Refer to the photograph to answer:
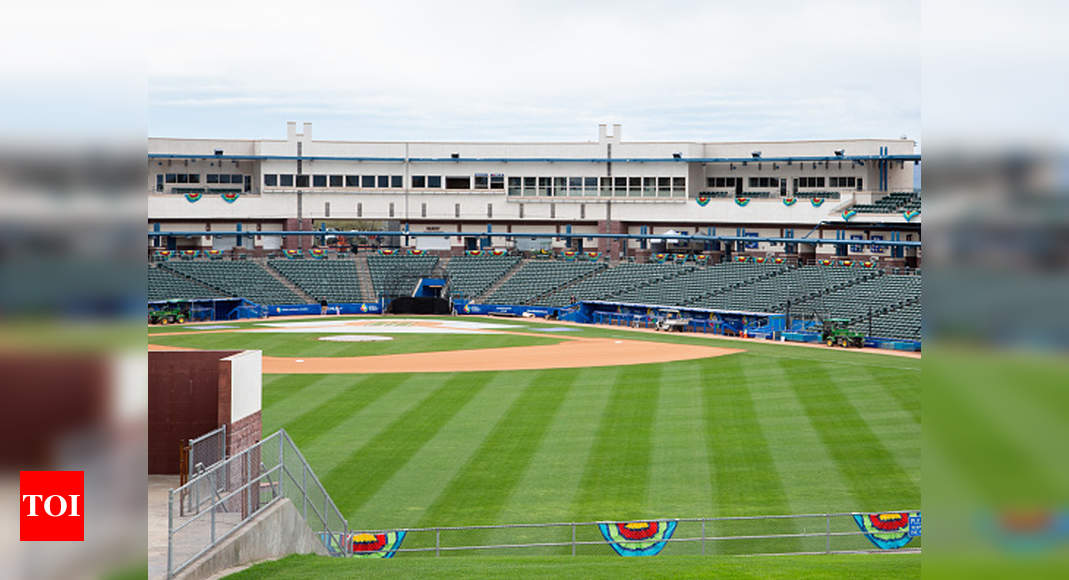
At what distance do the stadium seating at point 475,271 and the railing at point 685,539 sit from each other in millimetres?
61934

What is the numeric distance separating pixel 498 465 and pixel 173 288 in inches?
2136

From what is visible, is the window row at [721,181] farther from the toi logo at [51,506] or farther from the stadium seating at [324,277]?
the toi logo at [51,506]

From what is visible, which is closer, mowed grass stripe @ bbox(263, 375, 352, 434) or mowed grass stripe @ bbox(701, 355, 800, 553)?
mowed grass stripe @ bbox(701, 355, 800, 553)

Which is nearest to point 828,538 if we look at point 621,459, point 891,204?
point 621,459

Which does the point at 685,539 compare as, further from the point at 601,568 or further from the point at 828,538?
the point at 601,568

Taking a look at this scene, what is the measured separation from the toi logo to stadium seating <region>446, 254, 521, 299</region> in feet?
261

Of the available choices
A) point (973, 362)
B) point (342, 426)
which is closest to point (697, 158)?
point (342, 426)

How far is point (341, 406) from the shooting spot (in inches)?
1449

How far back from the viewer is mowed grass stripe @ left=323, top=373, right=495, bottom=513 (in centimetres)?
2500

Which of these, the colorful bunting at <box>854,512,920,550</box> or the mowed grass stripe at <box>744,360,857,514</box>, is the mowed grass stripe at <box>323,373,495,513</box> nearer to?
the mowed grass stripe at <box>744,360,857,514</box>

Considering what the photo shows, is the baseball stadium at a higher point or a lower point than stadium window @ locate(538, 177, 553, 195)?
lower

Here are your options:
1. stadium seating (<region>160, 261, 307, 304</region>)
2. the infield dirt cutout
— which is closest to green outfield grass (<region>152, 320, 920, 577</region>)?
the infield dirt cutout

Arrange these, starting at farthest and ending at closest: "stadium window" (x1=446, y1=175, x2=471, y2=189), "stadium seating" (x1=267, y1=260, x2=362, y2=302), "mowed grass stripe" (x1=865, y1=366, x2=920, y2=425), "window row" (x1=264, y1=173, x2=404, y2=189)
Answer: "stadium window" (x1=446, y1=175, x2=471, y2=189), "window row" (x1=264, y1=173, x2=404, y2=189), "stadium seating" (x1=267, y1=260, x2=362, y2=302), "mowed grass stripe" (x1=865, y1=366, x2=920, y2=425)

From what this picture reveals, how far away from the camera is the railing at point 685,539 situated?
775 inches
